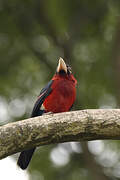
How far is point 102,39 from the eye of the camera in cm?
948

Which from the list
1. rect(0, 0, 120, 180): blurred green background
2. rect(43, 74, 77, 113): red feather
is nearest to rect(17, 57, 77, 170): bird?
rect(43, 74, 77, 113): red feather

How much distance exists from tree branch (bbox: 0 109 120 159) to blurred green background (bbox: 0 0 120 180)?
428cm

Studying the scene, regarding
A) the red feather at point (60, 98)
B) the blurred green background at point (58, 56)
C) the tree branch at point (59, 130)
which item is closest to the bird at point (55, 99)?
the red feather at point (60, 98)

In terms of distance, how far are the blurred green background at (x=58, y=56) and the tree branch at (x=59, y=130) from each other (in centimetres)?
428

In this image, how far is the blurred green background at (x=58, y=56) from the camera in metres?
8.51

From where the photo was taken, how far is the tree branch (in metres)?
3.67

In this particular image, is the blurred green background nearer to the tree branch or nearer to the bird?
the bird

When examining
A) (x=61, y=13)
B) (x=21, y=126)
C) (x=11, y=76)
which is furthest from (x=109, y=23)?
(x=21, y=126)

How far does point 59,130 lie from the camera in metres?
3.77

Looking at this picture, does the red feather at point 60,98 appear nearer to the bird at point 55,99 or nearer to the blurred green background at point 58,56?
the bird at point 55,99

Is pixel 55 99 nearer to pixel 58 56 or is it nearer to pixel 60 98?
pixel 60 98

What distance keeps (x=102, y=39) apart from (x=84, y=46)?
0.49 metres

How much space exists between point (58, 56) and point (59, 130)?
17.1ft

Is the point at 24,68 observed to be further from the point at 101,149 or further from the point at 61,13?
the point at 101,149
